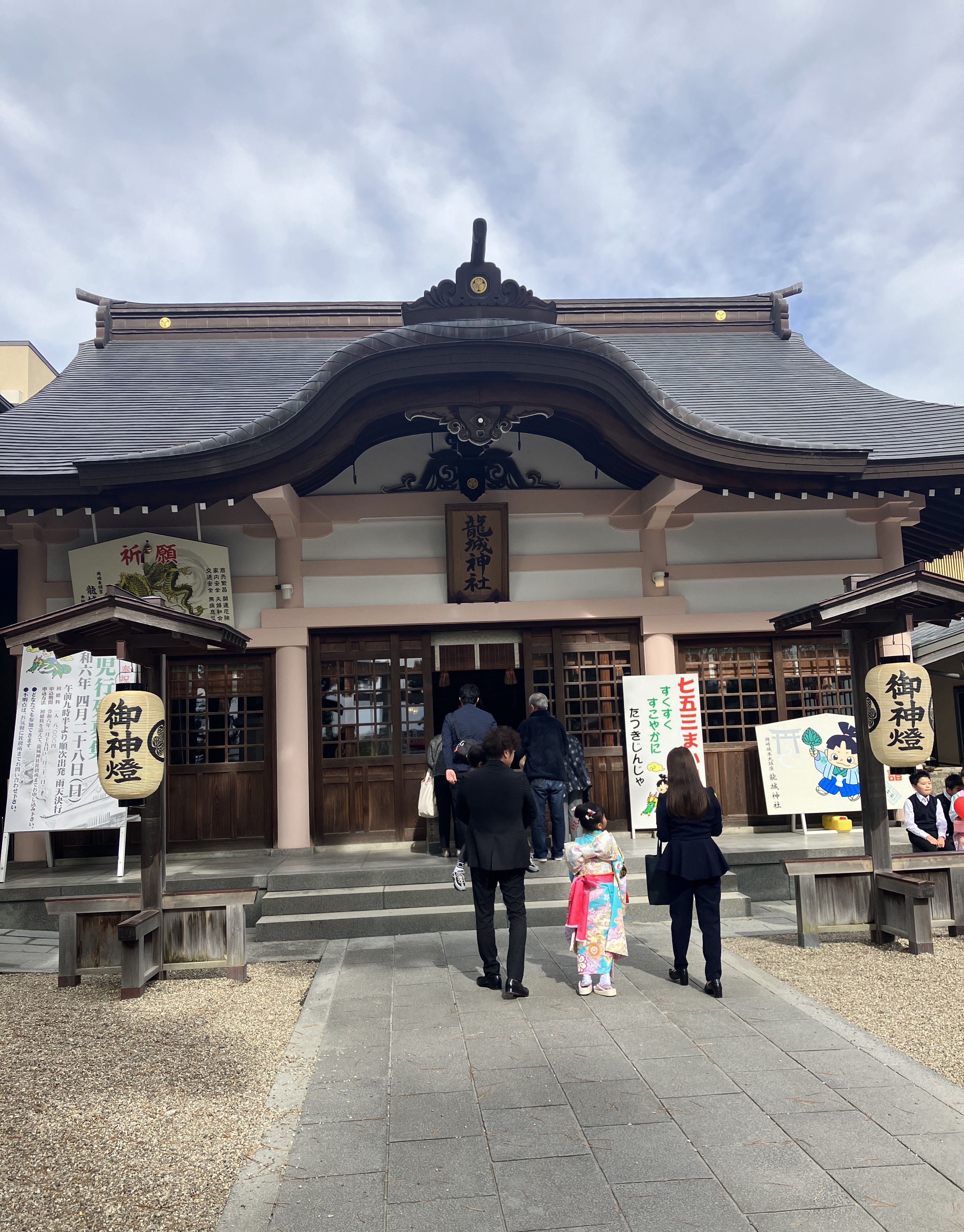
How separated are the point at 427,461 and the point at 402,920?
16.8 ft

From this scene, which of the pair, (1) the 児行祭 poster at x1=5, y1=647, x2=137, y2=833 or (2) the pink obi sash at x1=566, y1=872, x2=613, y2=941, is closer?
(2) the pink obi sash at x1=566, y1=872, x2=613, y2=941

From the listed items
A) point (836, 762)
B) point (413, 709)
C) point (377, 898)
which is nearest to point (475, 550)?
point (413, 709)

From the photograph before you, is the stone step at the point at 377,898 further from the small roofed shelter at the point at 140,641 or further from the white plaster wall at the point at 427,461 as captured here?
the white plaster wall at the point at 427,461

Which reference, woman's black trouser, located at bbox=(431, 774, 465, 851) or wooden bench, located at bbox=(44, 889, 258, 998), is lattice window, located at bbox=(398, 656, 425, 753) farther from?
wooden bench, located at bbox=(44, 889, 258, 998)

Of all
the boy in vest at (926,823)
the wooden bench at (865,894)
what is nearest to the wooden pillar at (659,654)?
the boy in vest at (926,823)

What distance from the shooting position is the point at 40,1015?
17.7ft

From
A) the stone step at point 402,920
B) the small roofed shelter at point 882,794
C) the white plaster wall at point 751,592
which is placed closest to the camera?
the small roofed shelter at point 882,794

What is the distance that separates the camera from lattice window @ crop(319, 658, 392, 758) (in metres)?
9.61

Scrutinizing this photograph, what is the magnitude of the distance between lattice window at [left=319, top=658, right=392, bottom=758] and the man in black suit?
4121 mm

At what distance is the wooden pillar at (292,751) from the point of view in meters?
9.11

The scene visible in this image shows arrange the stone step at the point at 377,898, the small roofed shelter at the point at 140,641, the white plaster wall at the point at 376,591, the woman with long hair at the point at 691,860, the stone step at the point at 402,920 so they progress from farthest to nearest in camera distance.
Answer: the white plaster wall at the point at 376,591
the stone step at the point at 377,898
the stone step at the point at 402,920
the small roofed shelter at the point at 140,641
the woman with long hair at the point at 691,860

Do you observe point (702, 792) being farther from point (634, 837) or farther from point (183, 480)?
point (183, 480)

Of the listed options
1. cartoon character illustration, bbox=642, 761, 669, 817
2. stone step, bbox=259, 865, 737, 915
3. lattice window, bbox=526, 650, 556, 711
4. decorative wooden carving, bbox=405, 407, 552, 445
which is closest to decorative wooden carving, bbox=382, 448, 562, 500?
decorative wooden carving, bbox=405, 407, 552, 445

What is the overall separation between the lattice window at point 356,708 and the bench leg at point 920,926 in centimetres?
545
